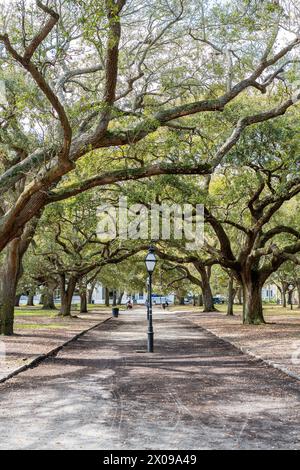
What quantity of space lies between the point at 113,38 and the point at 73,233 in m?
24.7

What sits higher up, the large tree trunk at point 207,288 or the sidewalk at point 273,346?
the large tree trunk at point 207,288

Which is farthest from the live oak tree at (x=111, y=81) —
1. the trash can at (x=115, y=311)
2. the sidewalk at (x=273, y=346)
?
the trash can at (x=115, y=311)

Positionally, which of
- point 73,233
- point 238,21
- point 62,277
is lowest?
point 62,277

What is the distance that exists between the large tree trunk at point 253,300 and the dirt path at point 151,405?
13.6 m

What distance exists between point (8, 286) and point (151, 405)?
1413cm

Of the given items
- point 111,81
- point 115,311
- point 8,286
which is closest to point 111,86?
point 111,81

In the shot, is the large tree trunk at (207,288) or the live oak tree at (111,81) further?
the large tree trunk at (207,288)

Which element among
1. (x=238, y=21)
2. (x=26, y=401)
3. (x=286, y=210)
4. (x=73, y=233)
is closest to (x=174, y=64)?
(x=238, y=21)

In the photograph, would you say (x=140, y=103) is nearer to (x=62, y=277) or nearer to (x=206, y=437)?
(x=206, y=437)

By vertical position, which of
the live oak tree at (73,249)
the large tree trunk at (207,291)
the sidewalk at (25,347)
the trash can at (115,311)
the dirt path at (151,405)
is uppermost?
the live oak tree at (73,249)

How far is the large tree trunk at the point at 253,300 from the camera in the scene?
2841cm

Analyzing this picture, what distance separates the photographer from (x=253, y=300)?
28.6 metres

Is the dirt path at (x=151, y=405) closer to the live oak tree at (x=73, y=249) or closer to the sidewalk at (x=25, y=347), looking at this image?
the sidewalk at (x=25, y=347)

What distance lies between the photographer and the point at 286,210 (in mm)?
38188
